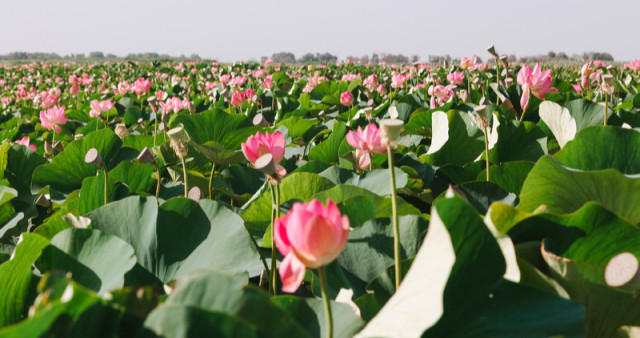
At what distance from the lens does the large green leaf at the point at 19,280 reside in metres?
0.60

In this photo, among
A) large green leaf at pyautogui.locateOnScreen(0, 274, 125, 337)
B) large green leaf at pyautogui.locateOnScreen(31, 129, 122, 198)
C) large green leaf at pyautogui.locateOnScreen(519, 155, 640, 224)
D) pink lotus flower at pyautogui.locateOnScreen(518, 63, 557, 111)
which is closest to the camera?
large green leaf at pyautogui.locateOnScreen(0, 274, 125, 337)

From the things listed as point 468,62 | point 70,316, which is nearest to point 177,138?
point 70,316

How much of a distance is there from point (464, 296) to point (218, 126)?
1.33 metres

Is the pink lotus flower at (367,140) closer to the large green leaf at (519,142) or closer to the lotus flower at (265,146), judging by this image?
the lotus flower at (265,146)

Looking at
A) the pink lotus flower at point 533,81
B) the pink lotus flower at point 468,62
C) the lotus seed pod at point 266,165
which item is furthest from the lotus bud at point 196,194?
the pink lotus flower at point 468,62

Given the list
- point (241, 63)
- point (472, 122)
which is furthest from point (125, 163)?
point (241, 63)

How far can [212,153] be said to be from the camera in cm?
132

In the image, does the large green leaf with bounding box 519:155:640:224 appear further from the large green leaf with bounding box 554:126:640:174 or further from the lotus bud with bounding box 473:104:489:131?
the lotus bud with bounding box 473:104:489:131

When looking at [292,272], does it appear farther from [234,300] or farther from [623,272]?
[623,272]

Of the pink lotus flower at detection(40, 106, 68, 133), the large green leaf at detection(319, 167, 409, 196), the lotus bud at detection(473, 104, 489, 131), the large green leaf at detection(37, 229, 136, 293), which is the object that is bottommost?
the pink lotus flower at detection(40, 106, 68, 133)

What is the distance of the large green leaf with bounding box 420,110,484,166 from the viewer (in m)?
1.49

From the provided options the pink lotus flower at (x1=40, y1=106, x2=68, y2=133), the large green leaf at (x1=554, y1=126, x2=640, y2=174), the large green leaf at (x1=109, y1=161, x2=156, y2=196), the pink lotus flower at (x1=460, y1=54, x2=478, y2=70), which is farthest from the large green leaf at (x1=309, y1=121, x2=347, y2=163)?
the pink lotus flower at (x1=460, y1=54, x2=478, y2=70)

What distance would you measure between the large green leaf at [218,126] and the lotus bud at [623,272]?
4.17ft

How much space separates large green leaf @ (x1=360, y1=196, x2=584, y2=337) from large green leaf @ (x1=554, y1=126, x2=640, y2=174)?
1.50 ft
